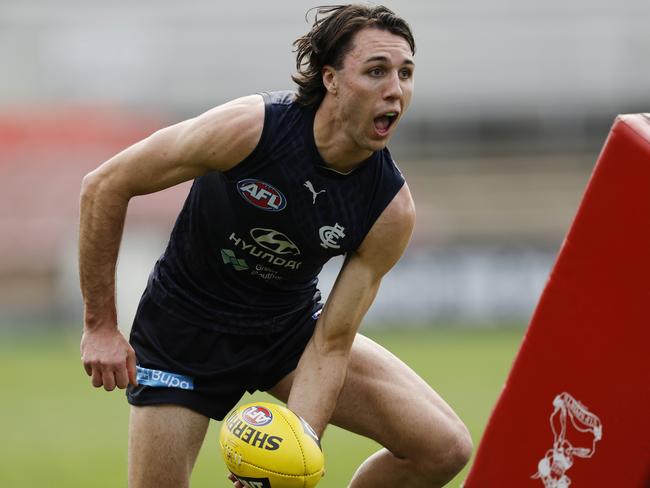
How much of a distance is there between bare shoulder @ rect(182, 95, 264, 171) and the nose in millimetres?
557

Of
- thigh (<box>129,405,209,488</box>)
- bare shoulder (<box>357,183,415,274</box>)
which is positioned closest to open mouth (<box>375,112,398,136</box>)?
bare shoulder (<box>357,183,415,274</box>)

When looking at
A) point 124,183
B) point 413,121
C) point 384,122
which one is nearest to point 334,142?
point 384,122

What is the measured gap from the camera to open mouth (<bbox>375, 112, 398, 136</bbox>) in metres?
5.45

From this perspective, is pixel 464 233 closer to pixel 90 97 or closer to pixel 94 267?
pixel 90 97

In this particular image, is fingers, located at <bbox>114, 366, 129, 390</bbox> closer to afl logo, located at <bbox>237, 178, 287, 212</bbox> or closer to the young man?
the young man

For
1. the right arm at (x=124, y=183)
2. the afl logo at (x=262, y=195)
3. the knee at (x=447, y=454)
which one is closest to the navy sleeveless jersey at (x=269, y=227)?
the afl logo at (x=262, y=195)

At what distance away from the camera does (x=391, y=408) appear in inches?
235

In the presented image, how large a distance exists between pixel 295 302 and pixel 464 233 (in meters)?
17.9

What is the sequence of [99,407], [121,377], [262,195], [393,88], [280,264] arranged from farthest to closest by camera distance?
[99,407], [280,264], [121,377], [262,195], [393,88]

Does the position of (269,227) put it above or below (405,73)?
below

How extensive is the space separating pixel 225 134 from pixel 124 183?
1.61 feet

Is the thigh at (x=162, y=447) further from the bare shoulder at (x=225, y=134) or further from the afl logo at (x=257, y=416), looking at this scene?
the bare shoulder at (x=225, y=134)

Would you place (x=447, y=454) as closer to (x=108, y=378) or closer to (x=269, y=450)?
(x=269, y=450)

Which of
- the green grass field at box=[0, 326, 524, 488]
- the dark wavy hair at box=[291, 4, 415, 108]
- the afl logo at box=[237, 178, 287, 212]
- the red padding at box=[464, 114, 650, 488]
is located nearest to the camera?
the dark wavy hair at box=[291, 4, 415, 108]
